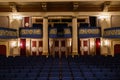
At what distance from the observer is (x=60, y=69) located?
589 inches

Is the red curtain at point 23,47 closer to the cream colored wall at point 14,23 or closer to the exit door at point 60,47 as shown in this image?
the cream colored wall at point 14,23

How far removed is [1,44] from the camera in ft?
70.5

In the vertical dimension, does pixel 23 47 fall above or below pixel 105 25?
below

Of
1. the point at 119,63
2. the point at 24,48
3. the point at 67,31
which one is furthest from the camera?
the point at 24,48

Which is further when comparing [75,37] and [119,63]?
[75,37]

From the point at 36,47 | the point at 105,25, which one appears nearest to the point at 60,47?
the point at 36,47

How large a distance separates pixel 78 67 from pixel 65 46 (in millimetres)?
8658

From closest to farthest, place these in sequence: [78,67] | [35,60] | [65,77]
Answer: [65,77]
[78,67]
[35,60]

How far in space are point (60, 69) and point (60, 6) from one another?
7805 mm

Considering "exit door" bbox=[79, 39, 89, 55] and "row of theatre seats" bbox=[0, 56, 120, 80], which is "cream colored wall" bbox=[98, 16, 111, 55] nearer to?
"exit door" bbox=[79, 39, 89, 55]

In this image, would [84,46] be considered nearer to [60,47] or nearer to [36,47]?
[60,47]

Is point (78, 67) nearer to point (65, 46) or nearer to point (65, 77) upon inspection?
point (65, 77)

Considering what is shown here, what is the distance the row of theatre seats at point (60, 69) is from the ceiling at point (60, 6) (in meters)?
4.68

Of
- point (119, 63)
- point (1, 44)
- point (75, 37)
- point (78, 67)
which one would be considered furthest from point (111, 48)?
point (1, 44)
